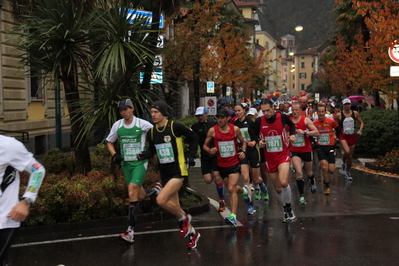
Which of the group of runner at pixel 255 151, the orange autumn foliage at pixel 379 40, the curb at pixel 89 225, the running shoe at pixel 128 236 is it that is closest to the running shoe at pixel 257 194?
the group of runner at pixel 255 151

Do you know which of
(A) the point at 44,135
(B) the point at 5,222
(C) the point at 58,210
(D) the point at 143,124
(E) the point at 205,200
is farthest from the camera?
(A) the point at 44,135

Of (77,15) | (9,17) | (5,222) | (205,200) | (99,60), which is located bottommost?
(205,200)

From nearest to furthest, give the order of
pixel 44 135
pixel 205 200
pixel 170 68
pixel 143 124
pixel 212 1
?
pixel 143 124
pixel 205 200
pixel 44 135
pixel 170 68
pixel 212 1

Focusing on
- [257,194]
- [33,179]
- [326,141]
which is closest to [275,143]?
[257,194]

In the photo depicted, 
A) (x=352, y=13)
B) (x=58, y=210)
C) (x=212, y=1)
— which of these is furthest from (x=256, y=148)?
(x=352, y=13)

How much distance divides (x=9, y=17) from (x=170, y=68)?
747 centimetres

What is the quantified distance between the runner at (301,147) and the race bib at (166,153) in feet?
12.0

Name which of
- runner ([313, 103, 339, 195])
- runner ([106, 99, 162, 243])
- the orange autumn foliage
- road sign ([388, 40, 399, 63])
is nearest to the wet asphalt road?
runner ([106, 99, 162, 243])

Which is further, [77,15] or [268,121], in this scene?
[77,15]

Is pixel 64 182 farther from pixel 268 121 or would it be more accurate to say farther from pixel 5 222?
pixel 5 222

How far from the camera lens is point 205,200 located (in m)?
10.1

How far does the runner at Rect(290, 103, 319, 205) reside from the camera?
33.9ft

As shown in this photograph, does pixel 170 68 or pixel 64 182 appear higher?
pixel 170 68

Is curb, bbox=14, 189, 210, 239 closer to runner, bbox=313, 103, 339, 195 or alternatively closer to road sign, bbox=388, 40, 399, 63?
runner, bbox=313, 103, 339, 195
